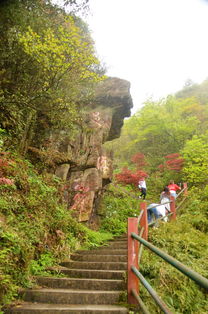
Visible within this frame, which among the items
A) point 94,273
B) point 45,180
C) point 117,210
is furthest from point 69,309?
point 117,210

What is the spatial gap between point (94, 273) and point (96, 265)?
46cm

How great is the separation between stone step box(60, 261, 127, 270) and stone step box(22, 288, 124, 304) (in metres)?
1.21

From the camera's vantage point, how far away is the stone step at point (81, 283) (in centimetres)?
425

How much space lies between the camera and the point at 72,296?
3.91 meters

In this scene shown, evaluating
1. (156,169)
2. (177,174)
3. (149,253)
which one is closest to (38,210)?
(149,253)

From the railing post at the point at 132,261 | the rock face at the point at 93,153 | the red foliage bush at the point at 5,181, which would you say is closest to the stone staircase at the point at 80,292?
the railing post at the point at 132,261

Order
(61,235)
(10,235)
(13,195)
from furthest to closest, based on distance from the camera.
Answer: (61,235) < (13,195) < (10,235)

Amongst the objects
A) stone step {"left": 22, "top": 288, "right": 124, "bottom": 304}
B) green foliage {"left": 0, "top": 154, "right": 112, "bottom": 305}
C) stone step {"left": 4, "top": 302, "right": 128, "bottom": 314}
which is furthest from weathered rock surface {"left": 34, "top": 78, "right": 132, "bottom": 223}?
stone step {"left": 4, "top": 302, "right": 128, "bottom": 314}

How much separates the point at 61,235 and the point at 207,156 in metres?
11.4

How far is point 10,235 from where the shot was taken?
422 centimetres

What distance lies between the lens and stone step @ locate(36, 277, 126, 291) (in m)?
4.25

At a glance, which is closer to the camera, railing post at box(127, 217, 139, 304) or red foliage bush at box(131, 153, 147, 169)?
railing post at box(127, 217, 139, 304)

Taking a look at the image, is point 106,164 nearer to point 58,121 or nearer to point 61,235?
point 58,121

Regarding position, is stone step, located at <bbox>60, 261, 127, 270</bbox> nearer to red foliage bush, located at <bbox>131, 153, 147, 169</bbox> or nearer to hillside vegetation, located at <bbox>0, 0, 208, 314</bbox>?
hillside vegetation, located at <bbox>0, 0, 208, 314</bbox>
